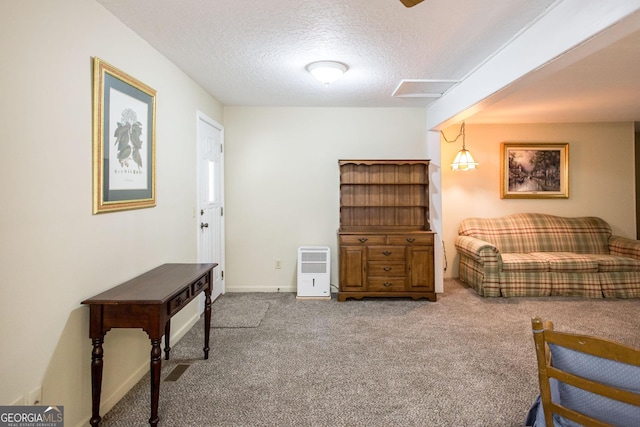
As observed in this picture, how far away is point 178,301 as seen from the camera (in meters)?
2.15

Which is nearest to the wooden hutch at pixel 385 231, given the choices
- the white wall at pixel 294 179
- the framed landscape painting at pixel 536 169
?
the white wall at pixel 294 179

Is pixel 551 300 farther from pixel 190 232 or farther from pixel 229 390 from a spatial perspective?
pixel 190 232

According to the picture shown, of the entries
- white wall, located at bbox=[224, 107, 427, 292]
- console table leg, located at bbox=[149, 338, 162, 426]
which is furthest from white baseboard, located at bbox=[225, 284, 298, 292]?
console table leg, located at bbox=[149, 338, 162, 426]

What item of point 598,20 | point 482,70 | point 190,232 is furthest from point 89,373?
point 482,70

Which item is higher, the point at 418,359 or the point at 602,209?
the point at 602,209

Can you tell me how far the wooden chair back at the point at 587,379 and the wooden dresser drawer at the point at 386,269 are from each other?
301 cm

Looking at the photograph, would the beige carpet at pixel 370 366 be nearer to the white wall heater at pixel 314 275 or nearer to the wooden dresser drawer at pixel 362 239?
the white wall heater at pixel 314 275

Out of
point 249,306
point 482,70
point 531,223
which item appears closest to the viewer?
point 482,70

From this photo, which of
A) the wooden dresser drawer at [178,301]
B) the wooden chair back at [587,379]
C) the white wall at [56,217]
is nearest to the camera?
the wooden chair back at [587,379]

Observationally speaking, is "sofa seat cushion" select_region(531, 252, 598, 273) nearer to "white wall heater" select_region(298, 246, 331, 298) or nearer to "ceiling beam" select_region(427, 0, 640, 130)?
"ceiling beam" select_region(427, 0, 640, 130)

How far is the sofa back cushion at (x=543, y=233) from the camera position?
5.05 metres

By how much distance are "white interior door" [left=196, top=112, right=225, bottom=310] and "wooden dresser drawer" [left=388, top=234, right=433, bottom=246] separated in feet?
6.97

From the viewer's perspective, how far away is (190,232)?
11.4ft

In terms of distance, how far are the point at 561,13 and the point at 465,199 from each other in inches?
142
